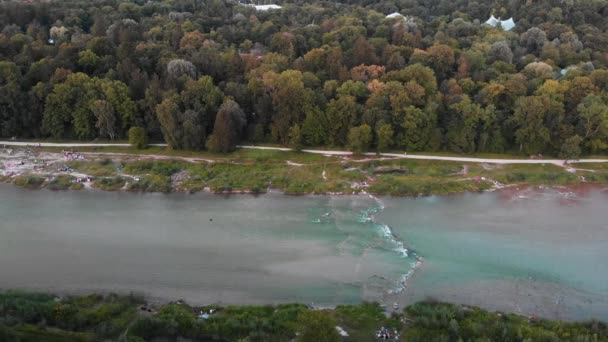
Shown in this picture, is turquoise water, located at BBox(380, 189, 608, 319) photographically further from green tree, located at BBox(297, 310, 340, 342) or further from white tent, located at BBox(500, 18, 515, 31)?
white tent, located at BBox(500, 18, 515, 31)

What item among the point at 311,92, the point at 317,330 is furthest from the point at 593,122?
the point at 317,330

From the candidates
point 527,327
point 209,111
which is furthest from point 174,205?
point 527,327

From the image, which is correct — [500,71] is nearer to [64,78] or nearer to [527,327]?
[527,327]

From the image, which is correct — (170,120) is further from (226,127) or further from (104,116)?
(104,116)

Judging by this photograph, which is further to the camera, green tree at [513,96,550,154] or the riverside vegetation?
green tree at [513,96,550,154]

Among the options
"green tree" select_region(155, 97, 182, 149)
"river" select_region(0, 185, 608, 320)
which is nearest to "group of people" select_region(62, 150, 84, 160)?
"river" select_region(0, 185, 608, 320)

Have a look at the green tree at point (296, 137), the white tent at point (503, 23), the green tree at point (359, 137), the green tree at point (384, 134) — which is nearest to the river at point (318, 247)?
the green tree at point (359, 137)

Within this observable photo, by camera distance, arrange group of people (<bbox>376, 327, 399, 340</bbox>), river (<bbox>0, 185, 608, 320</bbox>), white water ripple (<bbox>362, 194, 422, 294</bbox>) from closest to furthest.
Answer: group of people (<bbox>376, 327, 399, 340</bbox>) → river (<bbox>0, 185, 608, 320</bbox>) → white water ripple (<bbox>362, 194, 422, 294</bbox>)
